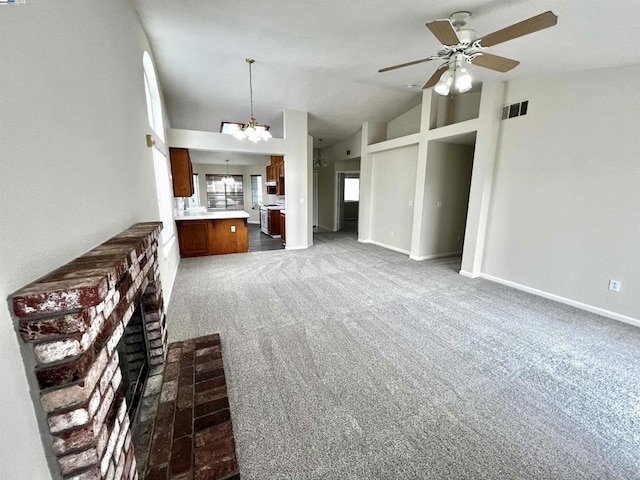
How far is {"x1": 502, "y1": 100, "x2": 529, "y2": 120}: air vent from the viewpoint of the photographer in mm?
3527

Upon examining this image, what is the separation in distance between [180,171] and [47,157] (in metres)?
4.37

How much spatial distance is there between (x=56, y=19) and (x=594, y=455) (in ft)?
10.9

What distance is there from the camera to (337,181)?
8.17 m

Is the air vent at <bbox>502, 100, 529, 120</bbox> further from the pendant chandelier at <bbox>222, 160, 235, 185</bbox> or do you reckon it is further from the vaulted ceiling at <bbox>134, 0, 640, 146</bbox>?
the pendant chandelier at <bbox>222, 160, 235, 185</bbox>

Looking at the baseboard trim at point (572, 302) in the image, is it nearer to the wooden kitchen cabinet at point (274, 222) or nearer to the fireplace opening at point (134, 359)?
the fireplace opening at point (134, 359)

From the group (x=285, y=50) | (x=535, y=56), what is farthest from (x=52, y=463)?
(x=535, y=56)

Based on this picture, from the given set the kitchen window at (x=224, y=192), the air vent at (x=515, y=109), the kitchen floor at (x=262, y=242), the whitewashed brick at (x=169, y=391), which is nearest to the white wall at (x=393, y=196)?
the air vent at (x=515, y=109)

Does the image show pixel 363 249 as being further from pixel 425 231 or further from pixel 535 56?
pixel 535 56

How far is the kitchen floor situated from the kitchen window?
2.22 metres

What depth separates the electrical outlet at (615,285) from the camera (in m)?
2.87

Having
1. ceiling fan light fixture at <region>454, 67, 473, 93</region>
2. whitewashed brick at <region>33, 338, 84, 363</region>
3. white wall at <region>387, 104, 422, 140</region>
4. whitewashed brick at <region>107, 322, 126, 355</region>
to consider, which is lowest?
whitewashed brick at <region>107, 322, 126, 355</region>

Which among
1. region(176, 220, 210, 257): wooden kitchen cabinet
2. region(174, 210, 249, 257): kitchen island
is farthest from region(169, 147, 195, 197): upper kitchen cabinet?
region(176, 220, 210, 257): wooden kitchen cabinet

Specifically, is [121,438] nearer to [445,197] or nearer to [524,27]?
[524,27]

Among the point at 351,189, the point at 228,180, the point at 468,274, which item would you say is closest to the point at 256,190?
the point at 228,180
